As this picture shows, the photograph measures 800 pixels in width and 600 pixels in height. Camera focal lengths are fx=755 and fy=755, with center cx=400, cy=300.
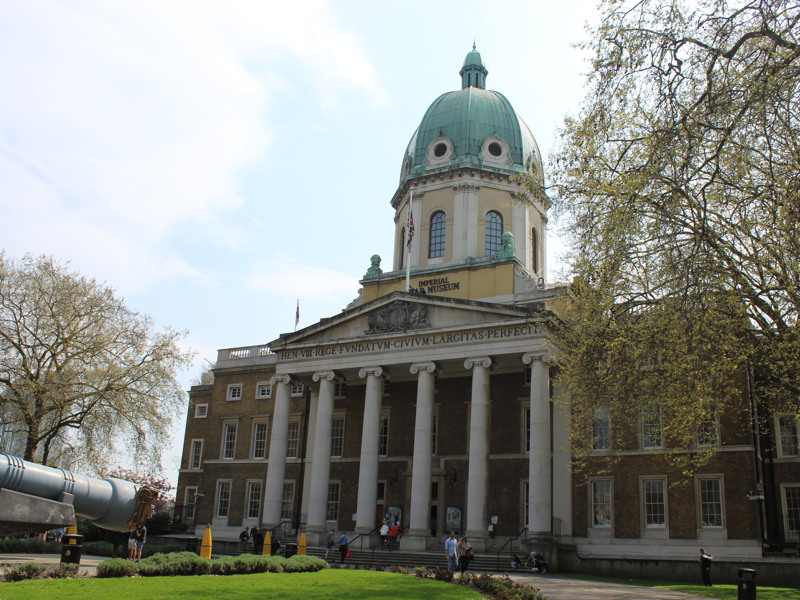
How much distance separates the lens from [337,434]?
41969mm

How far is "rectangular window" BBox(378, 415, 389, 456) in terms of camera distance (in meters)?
40.0

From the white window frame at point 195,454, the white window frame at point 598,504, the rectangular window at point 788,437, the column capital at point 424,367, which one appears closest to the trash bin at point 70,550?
the column capital at point 424,367

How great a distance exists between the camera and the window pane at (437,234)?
43.9 m

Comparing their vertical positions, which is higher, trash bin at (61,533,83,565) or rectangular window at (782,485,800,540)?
rectangular window at (782,485,800,540)

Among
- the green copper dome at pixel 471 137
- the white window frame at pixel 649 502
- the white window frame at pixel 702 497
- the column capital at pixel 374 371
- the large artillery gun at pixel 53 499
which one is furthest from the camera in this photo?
the green copper dome at pixel 471 137

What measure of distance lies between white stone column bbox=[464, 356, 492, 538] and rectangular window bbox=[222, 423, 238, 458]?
1779 cm

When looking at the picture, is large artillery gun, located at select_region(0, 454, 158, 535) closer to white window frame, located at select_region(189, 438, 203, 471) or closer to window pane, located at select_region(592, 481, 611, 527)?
window pane, located at select_region(592, 481, 611, 527)

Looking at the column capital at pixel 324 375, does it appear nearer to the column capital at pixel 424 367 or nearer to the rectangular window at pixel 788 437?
the column capital at pixel 424 367

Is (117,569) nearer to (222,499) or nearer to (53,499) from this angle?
(53,499)

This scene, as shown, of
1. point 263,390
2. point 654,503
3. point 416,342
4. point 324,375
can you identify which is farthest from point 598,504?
point 263,390

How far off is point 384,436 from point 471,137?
18356mm

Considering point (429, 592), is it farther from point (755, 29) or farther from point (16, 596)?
point (755, 29)

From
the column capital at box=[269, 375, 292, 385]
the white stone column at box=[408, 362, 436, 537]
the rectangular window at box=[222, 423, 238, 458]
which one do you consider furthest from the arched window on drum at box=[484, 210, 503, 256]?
the rectangular window at box=[222, 423, 238, 458]

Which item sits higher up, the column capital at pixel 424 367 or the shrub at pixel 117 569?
the column capital at pixel 424 367
